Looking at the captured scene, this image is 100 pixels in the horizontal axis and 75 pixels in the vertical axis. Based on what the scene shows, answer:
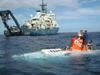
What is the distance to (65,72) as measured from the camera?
5.81 metres

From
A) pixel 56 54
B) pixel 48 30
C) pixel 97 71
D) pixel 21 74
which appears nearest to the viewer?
pixel 21 74

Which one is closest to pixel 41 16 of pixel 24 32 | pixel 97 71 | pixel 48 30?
pixel 48 30

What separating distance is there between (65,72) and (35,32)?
150 ft

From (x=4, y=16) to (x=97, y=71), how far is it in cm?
4098

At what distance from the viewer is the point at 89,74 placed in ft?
18.5

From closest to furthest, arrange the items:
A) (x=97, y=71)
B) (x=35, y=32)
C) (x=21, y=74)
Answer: (x=21, y=74) → (x=97, y=71) → (x=35, y=32)

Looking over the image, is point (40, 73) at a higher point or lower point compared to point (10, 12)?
lower

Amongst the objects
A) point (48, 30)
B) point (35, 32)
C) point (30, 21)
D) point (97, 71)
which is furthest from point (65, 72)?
point (30, 21)

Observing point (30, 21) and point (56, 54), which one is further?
point (30, 21)

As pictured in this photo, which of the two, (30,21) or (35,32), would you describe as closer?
(35,32)

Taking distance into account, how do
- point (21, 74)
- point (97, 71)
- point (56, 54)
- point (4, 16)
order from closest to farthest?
point (21, 74) → point (97, 71) → point (56, 54) → point (4, 16)

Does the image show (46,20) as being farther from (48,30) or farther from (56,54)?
(56,54)

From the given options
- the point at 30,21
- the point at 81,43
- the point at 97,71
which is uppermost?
the point at 30,21

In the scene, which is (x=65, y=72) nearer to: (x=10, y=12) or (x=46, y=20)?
(x=10, y=12)
